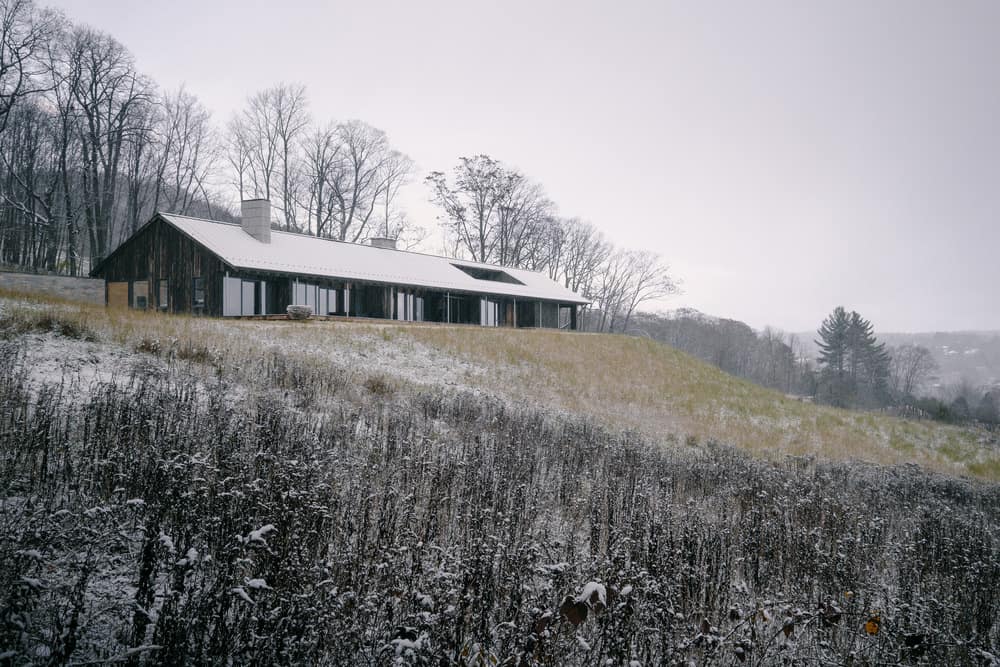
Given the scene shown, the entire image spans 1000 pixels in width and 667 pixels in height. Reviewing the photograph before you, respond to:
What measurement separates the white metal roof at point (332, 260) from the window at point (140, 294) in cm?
314

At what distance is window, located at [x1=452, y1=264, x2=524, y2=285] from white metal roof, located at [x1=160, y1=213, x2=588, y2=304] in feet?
0.97

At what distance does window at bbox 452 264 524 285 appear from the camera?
37.3 meters

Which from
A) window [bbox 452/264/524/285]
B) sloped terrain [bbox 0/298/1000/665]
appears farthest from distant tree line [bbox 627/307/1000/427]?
sloped terrain [bbox 0/298/1000/665]

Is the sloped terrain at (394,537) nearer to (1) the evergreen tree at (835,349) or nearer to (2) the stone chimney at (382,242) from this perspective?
(2) the stone chimney at (382,242)

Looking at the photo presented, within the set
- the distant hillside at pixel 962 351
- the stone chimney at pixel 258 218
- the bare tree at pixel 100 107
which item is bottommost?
the distant hillside at pixel 962 351

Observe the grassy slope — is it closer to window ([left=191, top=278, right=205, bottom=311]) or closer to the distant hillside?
window ([left=191, top=278, right=205, bottom=311])

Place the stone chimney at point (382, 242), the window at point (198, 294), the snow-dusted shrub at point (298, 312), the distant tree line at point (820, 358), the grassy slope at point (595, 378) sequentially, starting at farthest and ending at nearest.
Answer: the distant tree line at point (820, 358), the stone chimney at point (382, 242), the window at point (198, 294), the snow-dusted shrub at point (298, 312), the grassy slope at point (595, 378)

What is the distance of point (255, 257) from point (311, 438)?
18386 millimetres

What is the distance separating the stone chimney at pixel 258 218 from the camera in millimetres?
25953

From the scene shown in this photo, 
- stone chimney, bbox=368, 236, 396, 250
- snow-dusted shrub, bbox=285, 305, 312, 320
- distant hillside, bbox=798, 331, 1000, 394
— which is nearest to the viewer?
snow-dusted shrub, bbox=285, 305, 312, 320

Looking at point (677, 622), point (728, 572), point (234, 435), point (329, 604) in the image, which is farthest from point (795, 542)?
point (234, 435)

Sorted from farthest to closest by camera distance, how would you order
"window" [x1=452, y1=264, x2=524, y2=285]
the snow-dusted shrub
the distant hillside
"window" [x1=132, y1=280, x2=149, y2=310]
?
the distant hillside, "window" [x1=452, y1=264, x2=524, y2=285], "window" [x1=132, y1=280, x2=149, y2=310], the snow-dusted shrub

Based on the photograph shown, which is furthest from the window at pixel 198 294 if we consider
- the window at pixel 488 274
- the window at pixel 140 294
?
the window at pixel 488 274

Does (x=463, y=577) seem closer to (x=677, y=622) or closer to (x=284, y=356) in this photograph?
(x=677, y=622)
